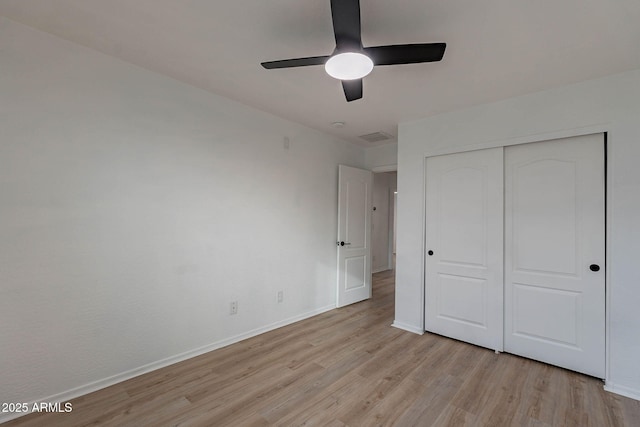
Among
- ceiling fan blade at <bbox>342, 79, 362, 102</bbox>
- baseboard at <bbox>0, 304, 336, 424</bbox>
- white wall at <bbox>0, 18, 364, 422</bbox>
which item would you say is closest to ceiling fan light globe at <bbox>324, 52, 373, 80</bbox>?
ceiling fan blade at <bbox>342, 79, 362, 102</bbox>

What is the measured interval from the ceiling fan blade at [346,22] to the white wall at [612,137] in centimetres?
209

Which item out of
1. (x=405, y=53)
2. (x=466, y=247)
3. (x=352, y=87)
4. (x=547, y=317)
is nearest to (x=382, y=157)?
(x=466, y=247)

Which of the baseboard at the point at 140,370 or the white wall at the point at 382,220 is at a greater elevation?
the white wall at the point at 382,220

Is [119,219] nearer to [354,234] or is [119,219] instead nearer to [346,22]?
[346,22]

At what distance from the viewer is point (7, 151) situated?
1.79m

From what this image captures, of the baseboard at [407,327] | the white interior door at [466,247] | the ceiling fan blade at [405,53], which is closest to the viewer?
the ceiling fan blade at [405,53]

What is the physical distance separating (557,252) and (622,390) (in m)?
1.10

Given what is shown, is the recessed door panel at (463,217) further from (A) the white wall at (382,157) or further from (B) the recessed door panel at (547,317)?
(A) the white wall at (382,157)

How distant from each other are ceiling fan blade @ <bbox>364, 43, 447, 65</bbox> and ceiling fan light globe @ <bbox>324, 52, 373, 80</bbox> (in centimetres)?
5

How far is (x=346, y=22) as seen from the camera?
133cm

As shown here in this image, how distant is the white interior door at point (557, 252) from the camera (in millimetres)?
2389

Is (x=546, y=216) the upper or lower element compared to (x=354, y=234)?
upper

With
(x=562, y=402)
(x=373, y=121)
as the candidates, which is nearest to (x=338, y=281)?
(x=373, y=121)

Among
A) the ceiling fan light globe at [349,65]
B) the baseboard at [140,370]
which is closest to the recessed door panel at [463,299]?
the baseboard at [140,370]
